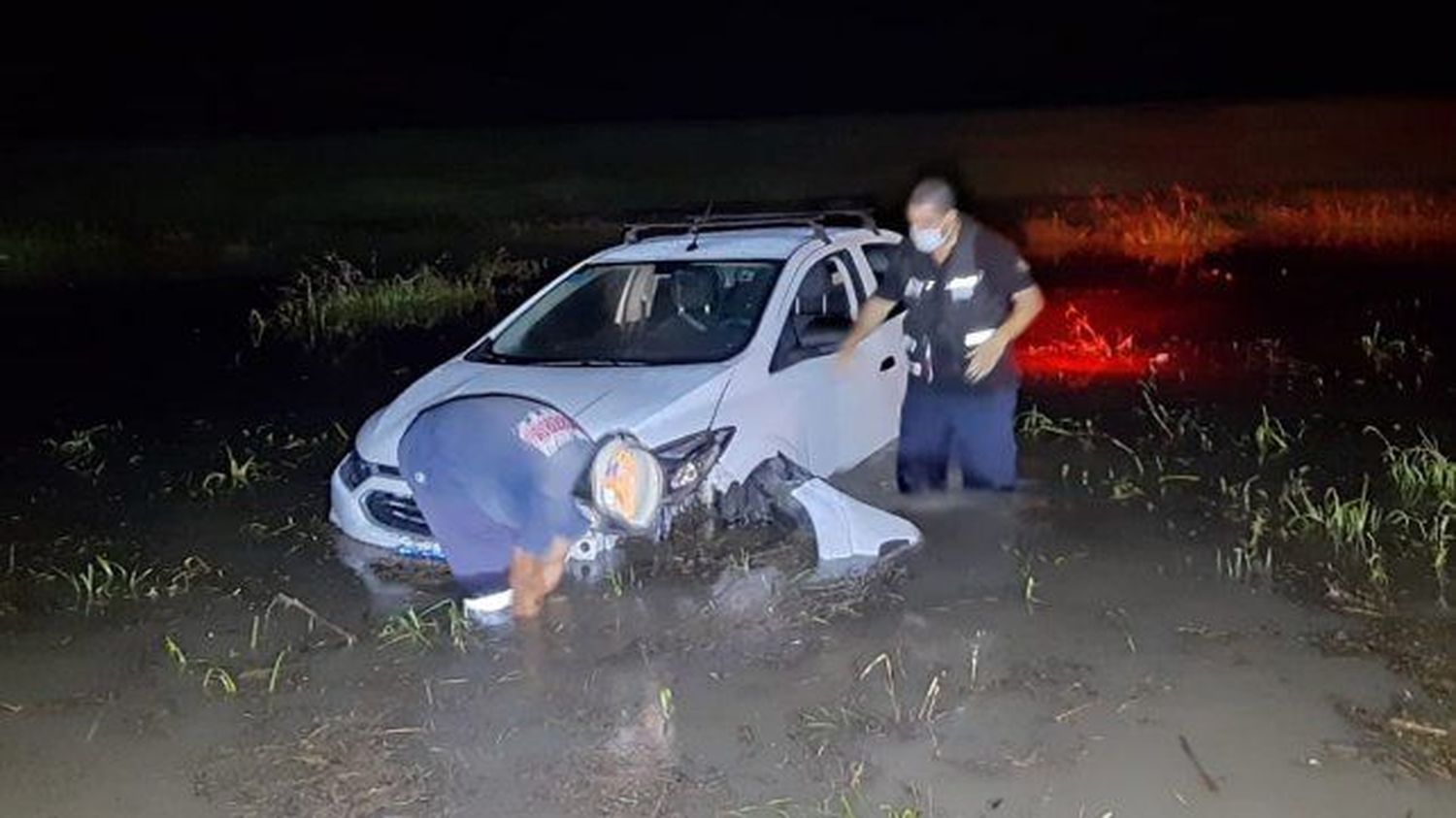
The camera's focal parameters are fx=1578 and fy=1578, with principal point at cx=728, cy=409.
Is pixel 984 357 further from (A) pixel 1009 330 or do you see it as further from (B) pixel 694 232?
(B) pixel 694 232

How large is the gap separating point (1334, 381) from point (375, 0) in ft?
175

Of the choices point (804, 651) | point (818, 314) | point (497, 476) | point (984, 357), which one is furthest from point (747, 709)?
point (818, 314)

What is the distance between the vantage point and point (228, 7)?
189ft

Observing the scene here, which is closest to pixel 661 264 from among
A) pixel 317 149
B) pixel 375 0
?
pixel 317 149

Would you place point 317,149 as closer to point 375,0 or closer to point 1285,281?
point 1285,281

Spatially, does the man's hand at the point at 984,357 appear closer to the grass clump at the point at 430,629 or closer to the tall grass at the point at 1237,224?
the grass clump at the point at 430,629

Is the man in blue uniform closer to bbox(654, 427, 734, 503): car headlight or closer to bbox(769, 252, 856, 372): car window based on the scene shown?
bbox(654, 427, 734, 503): car headlight

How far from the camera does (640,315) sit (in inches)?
316

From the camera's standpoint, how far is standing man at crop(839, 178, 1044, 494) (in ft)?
23.3

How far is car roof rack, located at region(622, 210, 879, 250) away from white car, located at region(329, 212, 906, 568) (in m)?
0.01

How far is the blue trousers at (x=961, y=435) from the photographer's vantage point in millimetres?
7363

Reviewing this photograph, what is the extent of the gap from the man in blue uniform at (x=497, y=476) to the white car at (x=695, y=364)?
544 mm

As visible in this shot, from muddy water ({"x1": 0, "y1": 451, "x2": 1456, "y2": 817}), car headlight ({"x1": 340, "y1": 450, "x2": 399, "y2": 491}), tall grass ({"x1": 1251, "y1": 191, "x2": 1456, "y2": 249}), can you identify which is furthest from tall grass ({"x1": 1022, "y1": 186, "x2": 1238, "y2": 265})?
car headlight ({"x1": 340, "y1": 450, "x2": 399, "y2": 491})

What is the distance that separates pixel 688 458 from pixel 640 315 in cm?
148
